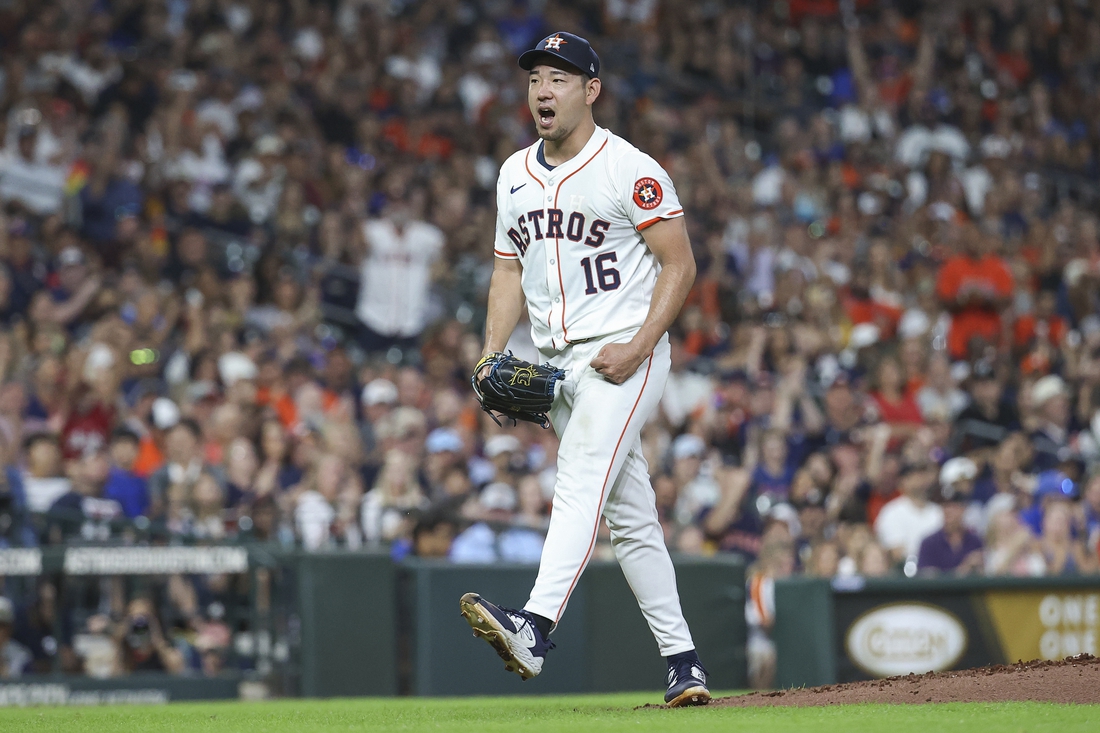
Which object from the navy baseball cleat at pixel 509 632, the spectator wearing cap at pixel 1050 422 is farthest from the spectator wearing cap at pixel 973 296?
the navy baseball cleat at pixel 509 632

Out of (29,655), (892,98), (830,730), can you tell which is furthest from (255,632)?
(892,98)

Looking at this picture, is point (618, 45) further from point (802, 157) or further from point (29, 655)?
A: point (29, 655)

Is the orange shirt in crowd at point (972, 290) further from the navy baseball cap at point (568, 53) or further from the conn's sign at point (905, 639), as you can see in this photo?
the navy baseball cap at point (568, 53)

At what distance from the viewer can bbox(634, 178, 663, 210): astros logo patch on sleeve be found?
4727 mm

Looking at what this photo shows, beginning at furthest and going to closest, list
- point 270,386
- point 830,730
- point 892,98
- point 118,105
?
point 892,98 < point 118,105 < point 270,386 < point 830,730

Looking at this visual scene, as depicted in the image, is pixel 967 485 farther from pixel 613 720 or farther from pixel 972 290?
pixel 613 720

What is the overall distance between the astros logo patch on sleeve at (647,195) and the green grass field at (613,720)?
1.64 metres

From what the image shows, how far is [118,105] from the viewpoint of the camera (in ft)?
40.7

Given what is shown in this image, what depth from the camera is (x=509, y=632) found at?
4.34 meters

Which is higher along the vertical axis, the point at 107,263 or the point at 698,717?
the point at 107,263

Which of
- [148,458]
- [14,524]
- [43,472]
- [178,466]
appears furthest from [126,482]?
[14,524]

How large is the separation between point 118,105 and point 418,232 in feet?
9.23

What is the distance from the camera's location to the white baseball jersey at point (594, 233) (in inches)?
187

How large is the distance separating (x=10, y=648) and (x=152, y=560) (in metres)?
0.89
